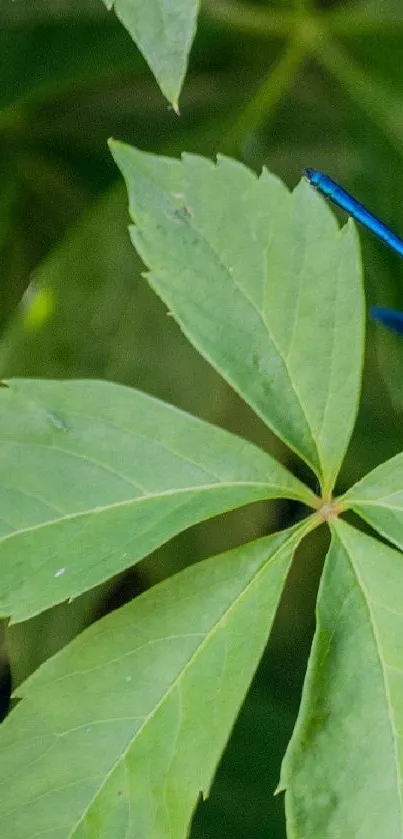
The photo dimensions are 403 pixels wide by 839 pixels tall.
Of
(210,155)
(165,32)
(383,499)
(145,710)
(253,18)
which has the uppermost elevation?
(253,18)

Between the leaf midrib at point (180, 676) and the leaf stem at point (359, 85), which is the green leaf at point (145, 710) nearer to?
the leaf midrib at point (180, 676)

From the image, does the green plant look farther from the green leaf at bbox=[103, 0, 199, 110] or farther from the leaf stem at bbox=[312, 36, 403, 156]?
the leaf stem at bbox=[312, 36, 403, 156]

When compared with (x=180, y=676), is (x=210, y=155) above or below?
above

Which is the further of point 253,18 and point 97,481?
point 253,18

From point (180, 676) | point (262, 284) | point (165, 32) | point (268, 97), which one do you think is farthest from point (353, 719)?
point (268, 97)

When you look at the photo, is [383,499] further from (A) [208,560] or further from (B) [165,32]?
(B) [165,32]

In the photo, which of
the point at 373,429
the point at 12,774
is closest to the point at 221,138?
the point at 373,429
